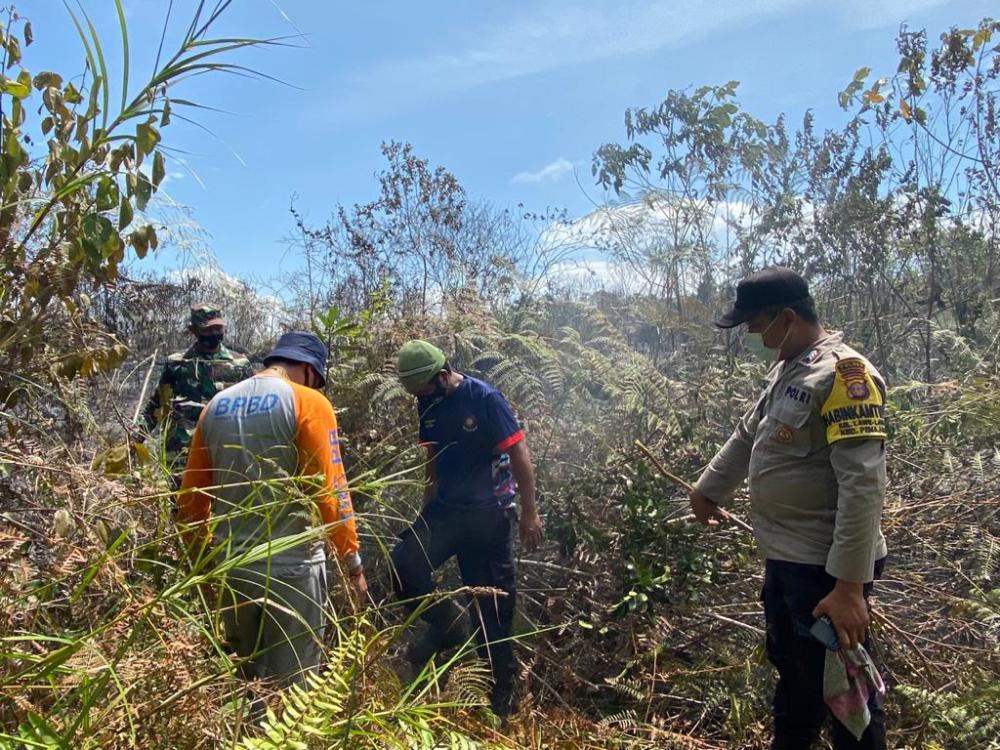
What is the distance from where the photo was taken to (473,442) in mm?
3668

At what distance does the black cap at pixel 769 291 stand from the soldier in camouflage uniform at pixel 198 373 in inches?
115

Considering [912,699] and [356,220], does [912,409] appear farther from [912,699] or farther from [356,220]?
[356,220]

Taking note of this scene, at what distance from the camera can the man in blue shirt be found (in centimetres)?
363

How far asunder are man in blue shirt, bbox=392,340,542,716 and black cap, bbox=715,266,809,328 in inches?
53.3

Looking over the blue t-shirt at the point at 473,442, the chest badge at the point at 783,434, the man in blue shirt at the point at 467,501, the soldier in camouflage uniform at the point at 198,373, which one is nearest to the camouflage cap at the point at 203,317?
the soldier in camouflage uniform at the point at 198,373

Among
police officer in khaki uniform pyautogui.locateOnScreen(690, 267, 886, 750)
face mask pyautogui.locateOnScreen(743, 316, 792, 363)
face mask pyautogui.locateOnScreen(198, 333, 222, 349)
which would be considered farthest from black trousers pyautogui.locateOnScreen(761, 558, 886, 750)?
face mask pyautogui.locateOnScreen(198, 333, 222, 349)

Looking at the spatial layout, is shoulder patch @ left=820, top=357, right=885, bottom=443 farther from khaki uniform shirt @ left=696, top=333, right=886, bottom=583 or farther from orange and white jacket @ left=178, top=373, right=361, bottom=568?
orange and white jacket @ left=178, top=373, right=361, bottom=568

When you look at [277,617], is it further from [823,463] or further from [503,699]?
[823,463]

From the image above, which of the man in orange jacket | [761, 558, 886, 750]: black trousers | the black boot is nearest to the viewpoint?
[761, 558, 886, 750]: black trousers

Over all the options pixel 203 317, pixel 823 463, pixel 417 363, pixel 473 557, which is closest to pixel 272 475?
pixel 417 363

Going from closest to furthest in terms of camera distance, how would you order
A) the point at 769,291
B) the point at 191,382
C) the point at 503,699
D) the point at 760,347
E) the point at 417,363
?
the point at 769,291
the point at 760,347
the point at 503,699
the point at 417,363
the point at 191,382

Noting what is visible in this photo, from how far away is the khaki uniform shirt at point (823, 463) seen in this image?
7.36 feet

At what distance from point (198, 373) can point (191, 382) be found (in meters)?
0.06

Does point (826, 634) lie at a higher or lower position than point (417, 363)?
lower
